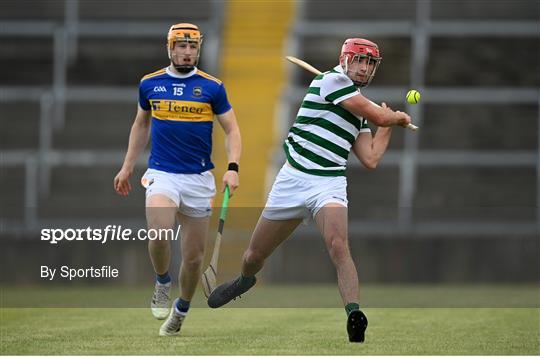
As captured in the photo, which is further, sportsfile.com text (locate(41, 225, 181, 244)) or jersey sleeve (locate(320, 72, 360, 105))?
sportsfile.com text (locate(41, 225, 181, 244))

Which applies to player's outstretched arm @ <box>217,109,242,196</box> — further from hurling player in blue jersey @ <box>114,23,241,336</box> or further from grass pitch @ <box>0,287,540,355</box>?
grass pitch @ <box>0,287,540,355</box>

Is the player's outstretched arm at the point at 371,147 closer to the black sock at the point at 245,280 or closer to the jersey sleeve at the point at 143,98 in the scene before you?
the black sock at the point at 245,280

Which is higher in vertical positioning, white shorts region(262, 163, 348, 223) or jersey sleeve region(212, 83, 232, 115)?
jersey sleeve region(212, 83, 232, 115)

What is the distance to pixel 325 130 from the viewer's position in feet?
28.8

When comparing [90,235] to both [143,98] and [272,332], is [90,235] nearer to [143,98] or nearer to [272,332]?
[272,332]

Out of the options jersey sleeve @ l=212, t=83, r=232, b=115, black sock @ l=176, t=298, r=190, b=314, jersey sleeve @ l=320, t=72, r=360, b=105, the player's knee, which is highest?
jersey sleeve @ l=320, t=72, r=360, b=105

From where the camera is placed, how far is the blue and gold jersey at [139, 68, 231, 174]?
923 cm

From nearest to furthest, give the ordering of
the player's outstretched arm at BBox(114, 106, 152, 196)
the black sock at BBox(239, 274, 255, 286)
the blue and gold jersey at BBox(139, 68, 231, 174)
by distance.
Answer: the black sock at BBox(239, 274, 255, 286), the blue and gold jersey at BBox(139, 68, 231, 174), the player's outstretched arm at BBox(114, 106, 152, 196)

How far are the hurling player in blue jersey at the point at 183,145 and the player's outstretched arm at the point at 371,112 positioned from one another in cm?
99

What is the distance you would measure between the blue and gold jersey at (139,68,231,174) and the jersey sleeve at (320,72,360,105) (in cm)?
91

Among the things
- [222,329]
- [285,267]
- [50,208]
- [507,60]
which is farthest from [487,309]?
[507,60]

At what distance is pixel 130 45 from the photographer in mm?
20719

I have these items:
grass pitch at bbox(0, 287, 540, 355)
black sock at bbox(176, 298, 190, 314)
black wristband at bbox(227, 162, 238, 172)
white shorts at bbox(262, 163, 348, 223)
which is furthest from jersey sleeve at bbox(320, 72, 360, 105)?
black sock at bbox(176, 298, 190, 314)

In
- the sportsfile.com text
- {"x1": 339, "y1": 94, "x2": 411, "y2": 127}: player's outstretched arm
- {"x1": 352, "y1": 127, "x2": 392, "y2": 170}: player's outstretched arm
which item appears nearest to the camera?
{"x1": 339, "y1": 94, "x2": 411, "y2": 127}: player's outstretched arm
